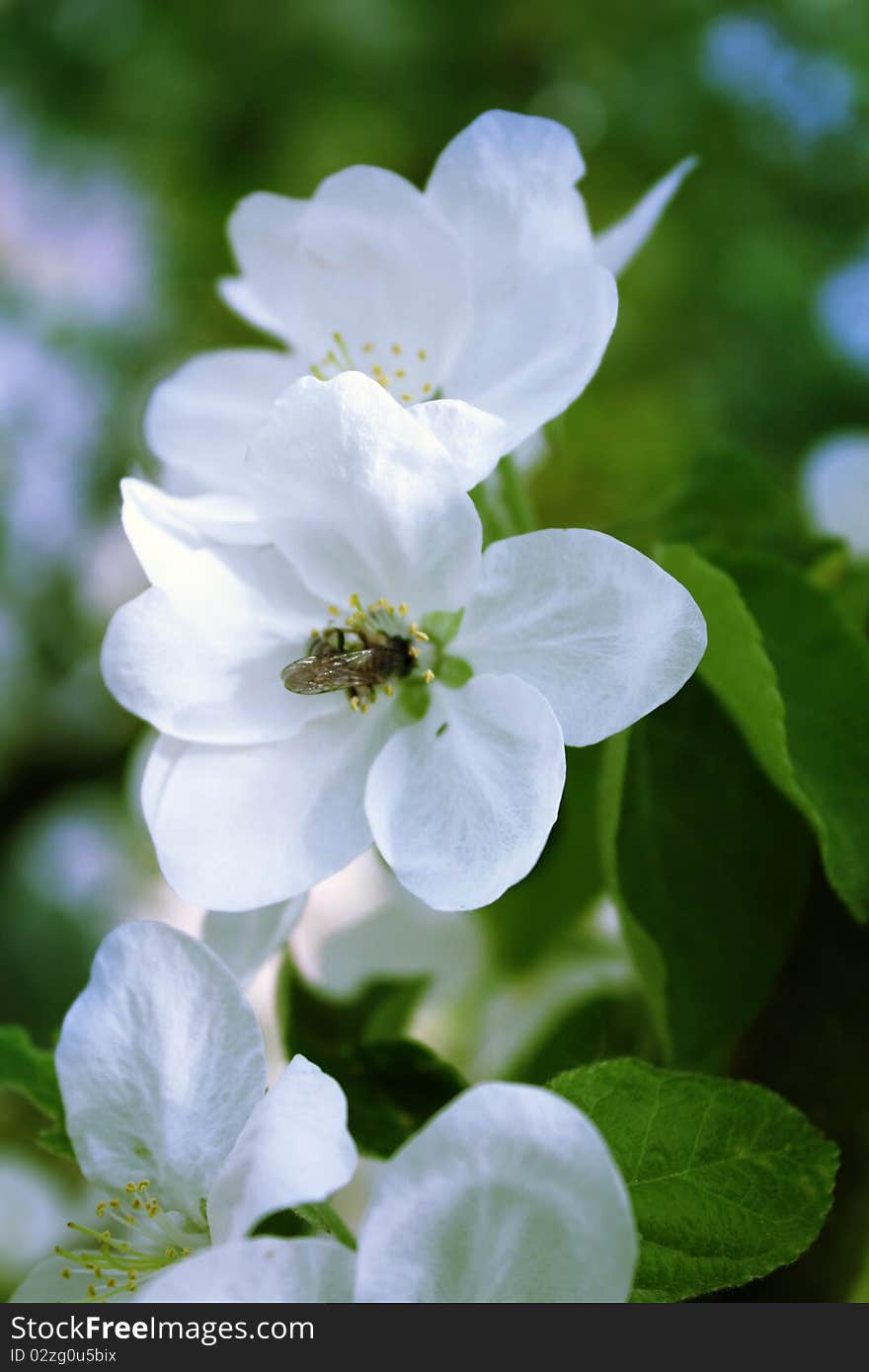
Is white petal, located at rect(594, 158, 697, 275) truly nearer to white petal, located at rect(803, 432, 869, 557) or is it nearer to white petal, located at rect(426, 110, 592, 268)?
white petal, located at rect(426, 110, 592, 268)

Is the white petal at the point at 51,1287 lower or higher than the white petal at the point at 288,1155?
lower

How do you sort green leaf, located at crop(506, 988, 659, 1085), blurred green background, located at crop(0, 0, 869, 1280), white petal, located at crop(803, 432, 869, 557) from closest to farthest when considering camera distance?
green leaf, located at crop(506, 988, 659, 1085), white petal, located at crop(803, 432, 869, 557), blurred green background, located at crop(0, 0, 869, 1280)

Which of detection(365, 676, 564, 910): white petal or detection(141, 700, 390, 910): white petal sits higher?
detection(365, 676, 564, 910): white petal

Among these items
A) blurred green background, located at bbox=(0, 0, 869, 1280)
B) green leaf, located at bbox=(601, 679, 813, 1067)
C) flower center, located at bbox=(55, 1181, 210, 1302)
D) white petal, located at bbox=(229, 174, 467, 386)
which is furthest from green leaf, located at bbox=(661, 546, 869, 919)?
blurred green background, located at bbox=(0, 0, 869, 1280)

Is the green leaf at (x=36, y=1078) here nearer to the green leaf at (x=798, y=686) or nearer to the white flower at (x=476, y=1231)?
the white flower at (x=476, y=1231)

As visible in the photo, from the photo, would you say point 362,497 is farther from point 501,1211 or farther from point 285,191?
point 285,191

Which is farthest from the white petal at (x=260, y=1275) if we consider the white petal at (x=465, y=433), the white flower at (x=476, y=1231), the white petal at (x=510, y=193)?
the white petal at (x=510, y=193)

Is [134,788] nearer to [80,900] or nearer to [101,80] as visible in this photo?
[80,900]
